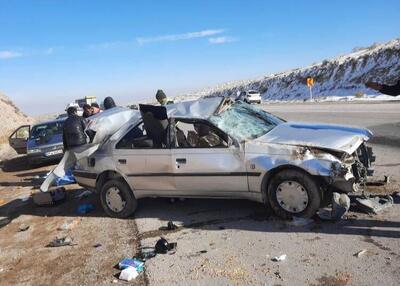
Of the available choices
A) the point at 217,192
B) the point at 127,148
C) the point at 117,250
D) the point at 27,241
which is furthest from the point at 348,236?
the point at 27,241

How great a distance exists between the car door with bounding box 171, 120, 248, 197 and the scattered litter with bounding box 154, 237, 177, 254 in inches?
44.0

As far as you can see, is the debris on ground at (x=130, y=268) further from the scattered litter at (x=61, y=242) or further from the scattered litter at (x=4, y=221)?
the scattered litter at (x=4, y=221)

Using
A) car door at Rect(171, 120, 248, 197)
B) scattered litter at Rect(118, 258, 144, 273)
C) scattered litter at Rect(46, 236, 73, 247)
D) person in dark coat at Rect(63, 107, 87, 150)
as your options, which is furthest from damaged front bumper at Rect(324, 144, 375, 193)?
person in dark coat at Rect(63, 107, 87, 150)

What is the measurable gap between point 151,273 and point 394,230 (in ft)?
8.99

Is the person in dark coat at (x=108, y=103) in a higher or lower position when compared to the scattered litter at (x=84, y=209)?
higher

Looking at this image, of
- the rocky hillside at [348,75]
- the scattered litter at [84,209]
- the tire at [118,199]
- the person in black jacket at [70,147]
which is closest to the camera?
the tire at [118,199]

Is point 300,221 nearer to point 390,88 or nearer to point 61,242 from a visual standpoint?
point 390,88

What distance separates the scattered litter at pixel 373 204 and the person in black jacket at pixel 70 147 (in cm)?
438

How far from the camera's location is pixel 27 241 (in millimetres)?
7312

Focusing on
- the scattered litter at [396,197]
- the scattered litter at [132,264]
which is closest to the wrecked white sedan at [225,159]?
the scattered litter at [396,197]

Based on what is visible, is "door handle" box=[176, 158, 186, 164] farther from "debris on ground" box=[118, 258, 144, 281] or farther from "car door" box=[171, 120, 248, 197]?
"debris on ground" box=[118, 258, 144, 281]

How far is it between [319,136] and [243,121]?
118 cm

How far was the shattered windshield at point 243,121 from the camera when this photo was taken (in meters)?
6.66

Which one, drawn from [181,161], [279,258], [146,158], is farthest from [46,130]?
[279,258]
